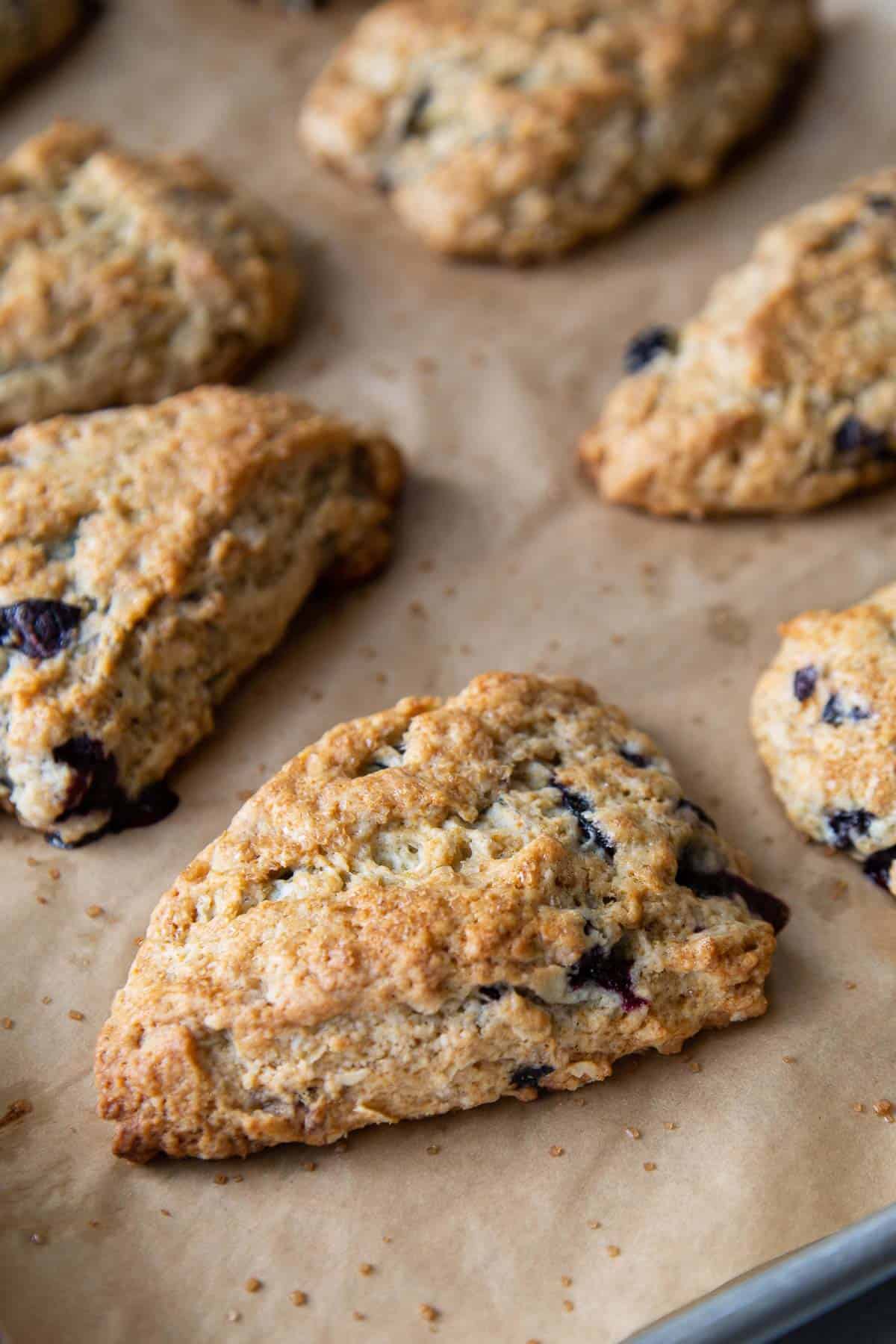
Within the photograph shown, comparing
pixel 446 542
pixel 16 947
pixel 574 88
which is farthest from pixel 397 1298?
pixel 574 88

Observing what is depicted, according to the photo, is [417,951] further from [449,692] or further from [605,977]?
[449,692]

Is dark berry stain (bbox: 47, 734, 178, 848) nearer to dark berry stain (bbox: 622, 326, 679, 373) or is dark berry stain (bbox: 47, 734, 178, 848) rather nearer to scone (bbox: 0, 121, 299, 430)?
scone (bbox: 0, 121, 299, 430)

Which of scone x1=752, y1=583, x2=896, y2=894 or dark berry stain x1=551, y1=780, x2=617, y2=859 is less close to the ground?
dark berry stain x1=551, y1=780, x2=617, y2=859

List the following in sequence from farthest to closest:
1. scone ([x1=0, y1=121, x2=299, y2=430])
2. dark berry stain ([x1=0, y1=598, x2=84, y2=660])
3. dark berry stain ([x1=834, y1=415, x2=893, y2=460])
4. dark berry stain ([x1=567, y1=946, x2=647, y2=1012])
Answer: scone ([x1=0, y1=121, x2=299, y2=430]) < dark berry stain ([x1=834, y1=415, x2=893, y2=460]) < dark berry stain ([x1=0, y1=598, x2=84, y2=660]) < dark berry stain ([x1=567, y1=946, x2=647, y2=1012])

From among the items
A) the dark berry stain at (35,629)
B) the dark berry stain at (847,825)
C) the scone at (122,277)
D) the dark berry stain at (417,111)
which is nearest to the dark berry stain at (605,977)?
the dark berry stain at (847,825)

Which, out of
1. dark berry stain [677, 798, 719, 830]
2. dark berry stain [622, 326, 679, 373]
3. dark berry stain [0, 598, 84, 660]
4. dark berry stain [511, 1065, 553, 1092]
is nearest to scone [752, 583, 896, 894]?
dark berry stain [677, 798, 719, 830]

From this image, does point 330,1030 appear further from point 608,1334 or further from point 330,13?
point 330,13

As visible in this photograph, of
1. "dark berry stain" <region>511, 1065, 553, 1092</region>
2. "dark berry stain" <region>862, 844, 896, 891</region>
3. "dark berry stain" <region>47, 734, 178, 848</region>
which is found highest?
"dark berry stain" <region>47, 734, 178, 848</region>
